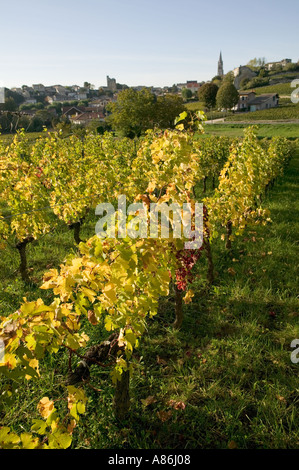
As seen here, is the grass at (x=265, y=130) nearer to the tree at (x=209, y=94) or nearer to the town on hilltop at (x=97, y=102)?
the town on hilltop at (x=97, y=102)

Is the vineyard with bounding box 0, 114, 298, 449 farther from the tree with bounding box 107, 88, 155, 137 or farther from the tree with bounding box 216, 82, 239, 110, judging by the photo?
the tree with bounding box 216, 82, 239, 110

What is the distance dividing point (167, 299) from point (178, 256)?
142 cm

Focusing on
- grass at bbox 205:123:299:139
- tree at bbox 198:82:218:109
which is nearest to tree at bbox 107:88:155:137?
grass at bbox 205:123:299:139

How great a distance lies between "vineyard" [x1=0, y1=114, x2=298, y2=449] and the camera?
6.01ft

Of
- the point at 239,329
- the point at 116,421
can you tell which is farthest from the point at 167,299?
the point at 116,421

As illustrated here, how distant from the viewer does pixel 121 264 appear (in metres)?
A: 1.85

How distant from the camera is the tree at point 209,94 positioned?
179ft

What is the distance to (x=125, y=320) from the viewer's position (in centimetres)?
237
